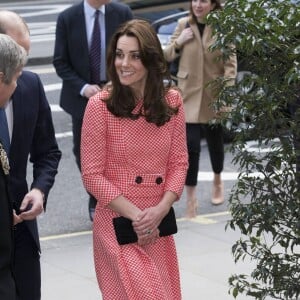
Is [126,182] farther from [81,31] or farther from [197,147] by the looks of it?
[197,147]

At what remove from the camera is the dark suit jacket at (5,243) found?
4.06m

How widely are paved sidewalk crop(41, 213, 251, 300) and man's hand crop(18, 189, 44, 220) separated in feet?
7.16

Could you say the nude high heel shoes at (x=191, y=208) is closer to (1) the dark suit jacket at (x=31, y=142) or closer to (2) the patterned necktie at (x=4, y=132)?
(1) the dark suit jacket at (x=31, y=142)

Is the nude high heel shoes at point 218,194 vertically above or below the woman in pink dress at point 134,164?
below

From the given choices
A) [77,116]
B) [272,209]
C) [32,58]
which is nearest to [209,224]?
[77,116]

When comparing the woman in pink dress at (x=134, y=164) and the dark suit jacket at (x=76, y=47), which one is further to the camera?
the dark suit jacket at (x=76, y=47)

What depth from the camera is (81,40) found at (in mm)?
8352

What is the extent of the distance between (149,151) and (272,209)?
62 centimetres

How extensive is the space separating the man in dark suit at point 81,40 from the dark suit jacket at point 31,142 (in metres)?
3.18

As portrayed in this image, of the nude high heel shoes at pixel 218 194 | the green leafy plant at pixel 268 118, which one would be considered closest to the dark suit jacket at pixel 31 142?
the green leafy plant at pixel 268 118

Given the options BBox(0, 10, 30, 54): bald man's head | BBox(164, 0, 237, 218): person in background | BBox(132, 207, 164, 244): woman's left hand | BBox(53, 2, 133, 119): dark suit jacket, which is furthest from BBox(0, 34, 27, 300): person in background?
BBox(164, 0, 237, 218): person in background

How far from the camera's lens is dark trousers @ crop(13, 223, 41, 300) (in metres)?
4.85

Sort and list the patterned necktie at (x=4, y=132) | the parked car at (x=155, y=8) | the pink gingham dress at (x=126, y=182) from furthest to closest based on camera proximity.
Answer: the parked car at (x=155, y=8) < the pink gingham dress at (x=126, y=182) < the patterned necktie at (x=4, y=132)

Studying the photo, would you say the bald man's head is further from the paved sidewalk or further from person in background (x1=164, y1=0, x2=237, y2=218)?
person in background (x1=164, y1=0, x2=237, y2=218)
